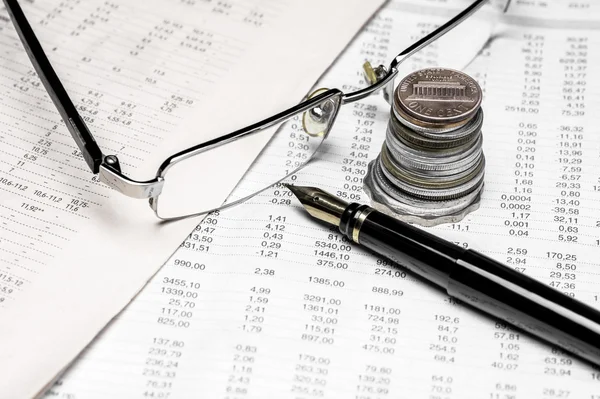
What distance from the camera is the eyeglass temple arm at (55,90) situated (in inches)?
23.5

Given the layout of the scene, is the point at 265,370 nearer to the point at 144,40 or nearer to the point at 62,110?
the point at 62,110

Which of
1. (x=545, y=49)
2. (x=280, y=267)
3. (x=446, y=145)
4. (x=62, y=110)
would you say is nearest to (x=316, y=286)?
(x=280, y=267)

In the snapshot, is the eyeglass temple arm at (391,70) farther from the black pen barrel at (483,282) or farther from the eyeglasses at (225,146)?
the black pen barrel at (483,282)

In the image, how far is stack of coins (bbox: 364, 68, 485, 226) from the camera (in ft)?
1.87

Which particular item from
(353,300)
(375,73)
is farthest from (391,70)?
(353,300)

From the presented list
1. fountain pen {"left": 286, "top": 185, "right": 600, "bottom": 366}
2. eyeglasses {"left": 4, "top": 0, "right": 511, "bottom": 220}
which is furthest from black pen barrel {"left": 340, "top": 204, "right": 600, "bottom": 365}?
eyeglasses {"left": 4, "top": 0, "right": 511, "bottom": 220}

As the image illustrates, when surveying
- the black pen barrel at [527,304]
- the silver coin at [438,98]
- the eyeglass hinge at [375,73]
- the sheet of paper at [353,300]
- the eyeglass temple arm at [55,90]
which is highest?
the silver coin at [438,98]

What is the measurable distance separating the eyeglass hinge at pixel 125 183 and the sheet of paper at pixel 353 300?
5 cm

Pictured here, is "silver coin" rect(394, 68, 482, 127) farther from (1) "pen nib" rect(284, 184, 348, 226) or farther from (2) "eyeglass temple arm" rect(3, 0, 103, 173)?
(2) "eyeglass temple arm" rect(3, 0, 103, 173)

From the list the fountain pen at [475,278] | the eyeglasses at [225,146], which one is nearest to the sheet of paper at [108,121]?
the eyeglasses at [225,146]

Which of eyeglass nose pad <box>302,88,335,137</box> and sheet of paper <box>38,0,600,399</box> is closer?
sheet of paper <box>38,0,600,399</box>

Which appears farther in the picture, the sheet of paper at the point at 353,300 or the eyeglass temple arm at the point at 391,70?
the eyeglass temple arm at the point at 391,70

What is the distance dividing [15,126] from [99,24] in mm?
160

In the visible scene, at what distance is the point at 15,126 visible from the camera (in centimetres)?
68
